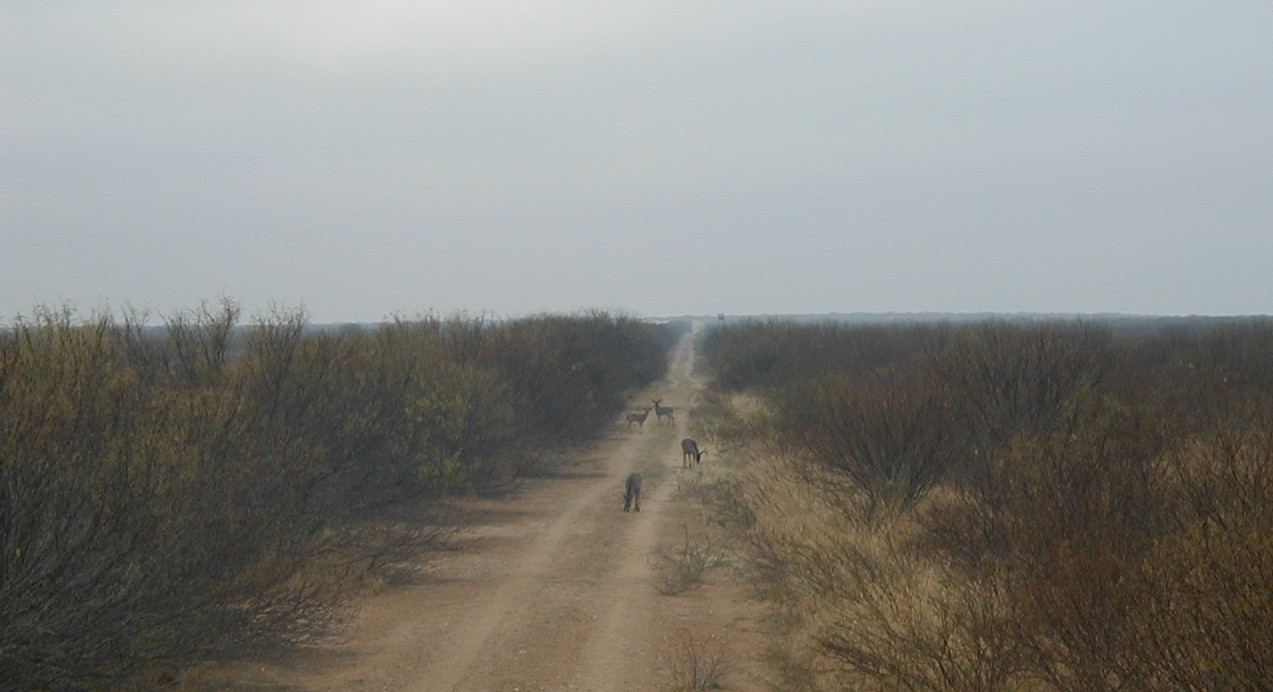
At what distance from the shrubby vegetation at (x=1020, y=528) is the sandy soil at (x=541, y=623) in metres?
0.97

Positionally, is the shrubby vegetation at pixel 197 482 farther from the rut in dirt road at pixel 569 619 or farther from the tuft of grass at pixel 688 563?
the tuft of grass at pixel 688 563

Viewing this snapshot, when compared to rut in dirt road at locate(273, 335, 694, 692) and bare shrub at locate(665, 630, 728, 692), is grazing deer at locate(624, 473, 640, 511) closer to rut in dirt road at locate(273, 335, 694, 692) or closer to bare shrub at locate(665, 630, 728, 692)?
rut in dirt road at locate(273, 335, 694, 692)

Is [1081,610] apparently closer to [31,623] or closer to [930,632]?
[930,632]

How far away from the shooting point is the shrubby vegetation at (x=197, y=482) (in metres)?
7.54

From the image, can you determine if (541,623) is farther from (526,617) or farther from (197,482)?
(197,482)

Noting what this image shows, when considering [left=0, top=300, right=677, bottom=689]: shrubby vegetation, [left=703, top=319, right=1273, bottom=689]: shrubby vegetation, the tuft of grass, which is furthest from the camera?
the tuft of grass

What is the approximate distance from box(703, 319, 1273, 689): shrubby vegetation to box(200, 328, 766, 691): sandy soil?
97 cm

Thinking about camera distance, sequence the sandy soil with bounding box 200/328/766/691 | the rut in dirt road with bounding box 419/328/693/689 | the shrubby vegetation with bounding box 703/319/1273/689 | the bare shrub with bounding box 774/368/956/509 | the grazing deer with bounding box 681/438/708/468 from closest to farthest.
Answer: the shrubby vegetation with bounding box 703/319/1273/689
the sandy soil with bounding box 200/328/766/691
the rut in dirt road with bounding box 419/328/693/689
the bare shrub with bounding box 774/368/956/509
the grazing deer with bounding box 681/438/708/468

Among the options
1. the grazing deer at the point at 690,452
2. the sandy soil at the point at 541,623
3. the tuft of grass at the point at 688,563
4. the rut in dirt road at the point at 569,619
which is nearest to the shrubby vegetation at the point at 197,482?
the sandy soil at the point at 541,623

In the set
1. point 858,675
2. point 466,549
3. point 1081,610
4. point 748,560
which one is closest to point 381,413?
point 466,549

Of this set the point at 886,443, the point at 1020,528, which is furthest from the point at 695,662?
the point at 886,443

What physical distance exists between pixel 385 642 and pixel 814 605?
4470 millimetres

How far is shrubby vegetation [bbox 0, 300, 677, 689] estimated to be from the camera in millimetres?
7543

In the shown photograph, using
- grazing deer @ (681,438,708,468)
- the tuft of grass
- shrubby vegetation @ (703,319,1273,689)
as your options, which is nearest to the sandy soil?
the tuft of grass
